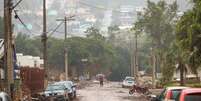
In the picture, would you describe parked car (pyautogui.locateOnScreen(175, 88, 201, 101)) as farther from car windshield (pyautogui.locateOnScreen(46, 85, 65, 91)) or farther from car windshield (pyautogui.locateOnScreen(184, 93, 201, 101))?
car windshield (pyautogui.locateOnScreen(46, 85, 65, 91))

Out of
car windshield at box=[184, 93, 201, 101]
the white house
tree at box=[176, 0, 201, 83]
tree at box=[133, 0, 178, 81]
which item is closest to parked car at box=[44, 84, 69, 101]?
tree at box=[176, 0, 201, 83]

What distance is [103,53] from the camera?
123875 mm

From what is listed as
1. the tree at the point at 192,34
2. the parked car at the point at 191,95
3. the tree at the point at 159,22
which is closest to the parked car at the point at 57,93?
the tree at the point at 192,34

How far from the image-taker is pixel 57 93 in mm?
46062

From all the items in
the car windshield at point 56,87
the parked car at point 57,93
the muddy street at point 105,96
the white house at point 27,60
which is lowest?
the muddy street at point 105,96

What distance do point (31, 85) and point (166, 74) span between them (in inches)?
784

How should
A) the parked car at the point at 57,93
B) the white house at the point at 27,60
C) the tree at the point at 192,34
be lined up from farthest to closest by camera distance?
the white house at the point at 27,60 < the parked car at the point at 57,93 < the tree at the point at 192,34

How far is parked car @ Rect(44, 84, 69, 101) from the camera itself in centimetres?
4541

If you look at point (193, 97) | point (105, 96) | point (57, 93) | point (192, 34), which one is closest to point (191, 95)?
point (193, 97)

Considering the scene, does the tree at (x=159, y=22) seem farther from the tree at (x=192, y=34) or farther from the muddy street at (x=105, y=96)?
the tree at (x=192, y=34)

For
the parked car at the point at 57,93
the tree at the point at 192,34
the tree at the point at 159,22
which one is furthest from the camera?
the tree at the point at 159,22

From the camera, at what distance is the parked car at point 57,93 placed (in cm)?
4541

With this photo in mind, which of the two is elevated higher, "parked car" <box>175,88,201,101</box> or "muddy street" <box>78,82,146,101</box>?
"parked car" <box>175,88,201,101</box>

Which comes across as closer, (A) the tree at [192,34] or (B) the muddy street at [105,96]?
(A) the tree at [192,34]
